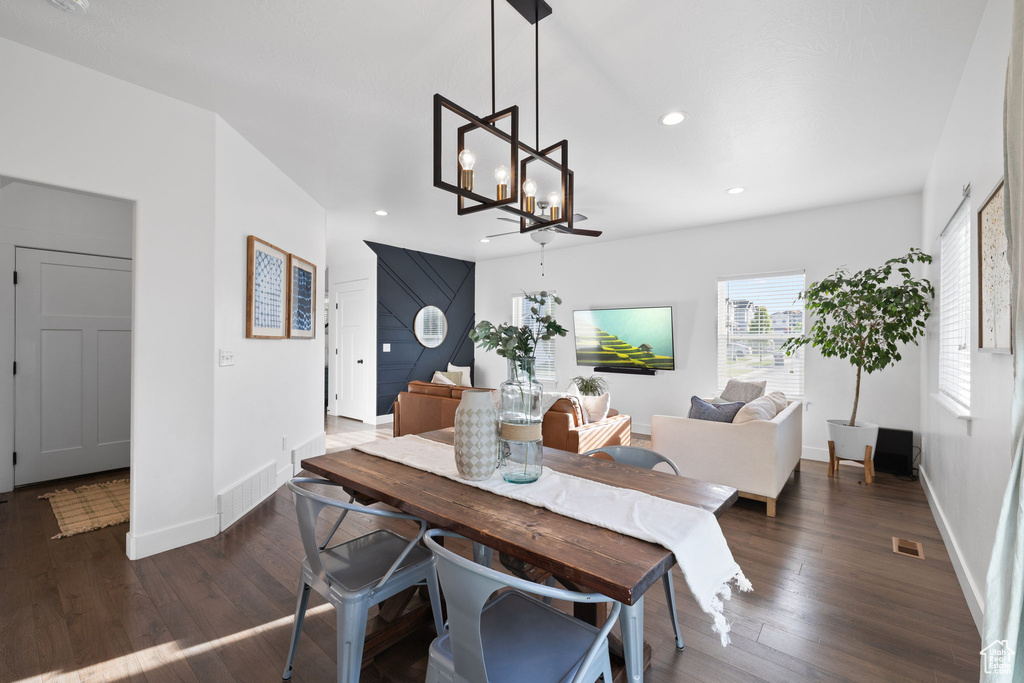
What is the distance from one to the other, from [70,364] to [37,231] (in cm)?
107

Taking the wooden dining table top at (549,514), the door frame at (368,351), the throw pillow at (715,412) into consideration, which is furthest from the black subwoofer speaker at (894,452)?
the door frame at (368,351)

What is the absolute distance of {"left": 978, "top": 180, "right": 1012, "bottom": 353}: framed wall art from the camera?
1649 mm

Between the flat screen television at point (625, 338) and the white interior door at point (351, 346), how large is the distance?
3.05 m

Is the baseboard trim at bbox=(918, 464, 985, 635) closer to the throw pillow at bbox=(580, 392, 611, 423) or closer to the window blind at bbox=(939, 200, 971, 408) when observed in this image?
the window blind at bbox=(939, 200, 971, 408)

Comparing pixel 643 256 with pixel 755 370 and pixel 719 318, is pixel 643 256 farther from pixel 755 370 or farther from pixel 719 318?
pixel 755 370

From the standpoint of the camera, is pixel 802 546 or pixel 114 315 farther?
pixel 114 315

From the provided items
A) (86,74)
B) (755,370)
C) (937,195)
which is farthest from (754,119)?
(86,74)

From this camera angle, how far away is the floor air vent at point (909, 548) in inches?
102

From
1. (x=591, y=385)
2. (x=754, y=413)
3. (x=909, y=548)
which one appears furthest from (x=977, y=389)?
(x=591, y=385)

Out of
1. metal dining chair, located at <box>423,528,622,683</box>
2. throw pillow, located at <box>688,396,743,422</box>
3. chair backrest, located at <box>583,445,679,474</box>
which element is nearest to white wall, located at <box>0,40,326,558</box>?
metal dining chair, located at <box>423,528,622,683</box>

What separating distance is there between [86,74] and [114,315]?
235 centimetres

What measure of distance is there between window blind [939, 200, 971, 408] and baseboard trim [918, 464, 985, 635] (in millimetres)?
761

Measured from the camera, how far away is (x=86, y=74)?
234cm

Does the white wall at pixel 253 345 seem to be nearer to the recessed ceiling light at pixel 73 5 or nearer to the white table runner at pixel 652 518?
the recessed ceiling light at pixel 73 5
